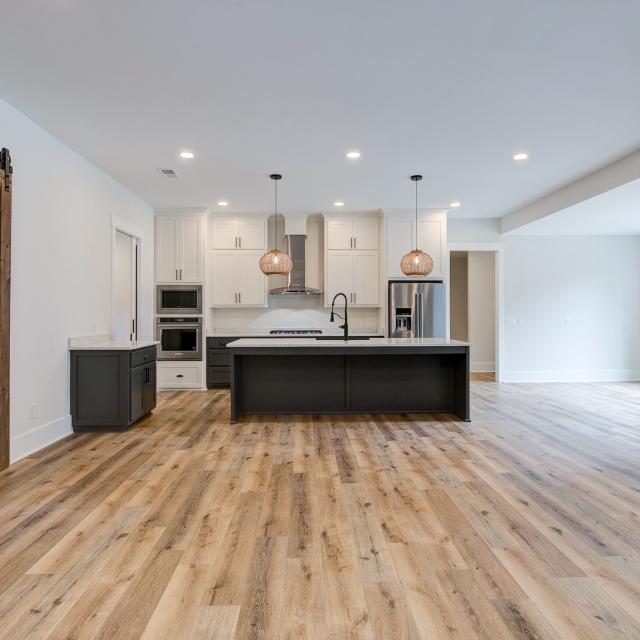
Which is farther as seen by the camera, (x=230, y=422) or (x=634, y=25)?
(x=230, y=422)

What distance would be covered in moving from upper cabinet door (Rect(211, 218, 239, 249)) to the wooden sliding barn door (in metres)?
3.78

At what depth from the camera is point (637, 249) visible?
25.9 feet

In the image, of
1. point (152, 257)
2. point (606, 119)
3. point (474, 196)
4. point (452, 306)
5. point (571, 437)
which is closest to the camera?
point (606, 119)

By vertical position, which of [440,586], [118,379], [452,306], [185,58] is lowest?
[440,586]

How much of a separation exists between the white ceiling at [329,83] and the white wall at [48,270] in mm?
300

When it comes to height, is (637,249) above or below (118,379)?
above

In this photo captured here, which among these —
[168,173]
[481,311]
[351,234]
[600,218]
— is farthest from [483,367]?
[168,173]

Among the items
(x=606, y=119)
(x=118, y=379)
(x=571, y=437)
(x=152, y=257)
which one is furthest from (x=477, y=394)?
(x=152, y=257)

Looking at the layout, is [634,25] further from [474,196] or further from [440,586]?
[474,196]

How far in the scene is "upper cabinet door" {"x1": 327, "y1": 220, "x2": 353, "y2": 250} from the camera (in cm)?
714

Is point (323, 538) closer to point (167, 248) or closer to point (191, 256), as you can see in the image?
point (191, 256)

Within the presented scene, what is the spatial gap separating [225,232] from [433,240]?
325 centimetres

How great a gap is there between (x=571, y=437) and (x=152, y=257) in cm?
586

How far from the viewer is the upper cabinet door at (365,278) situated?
716cm
